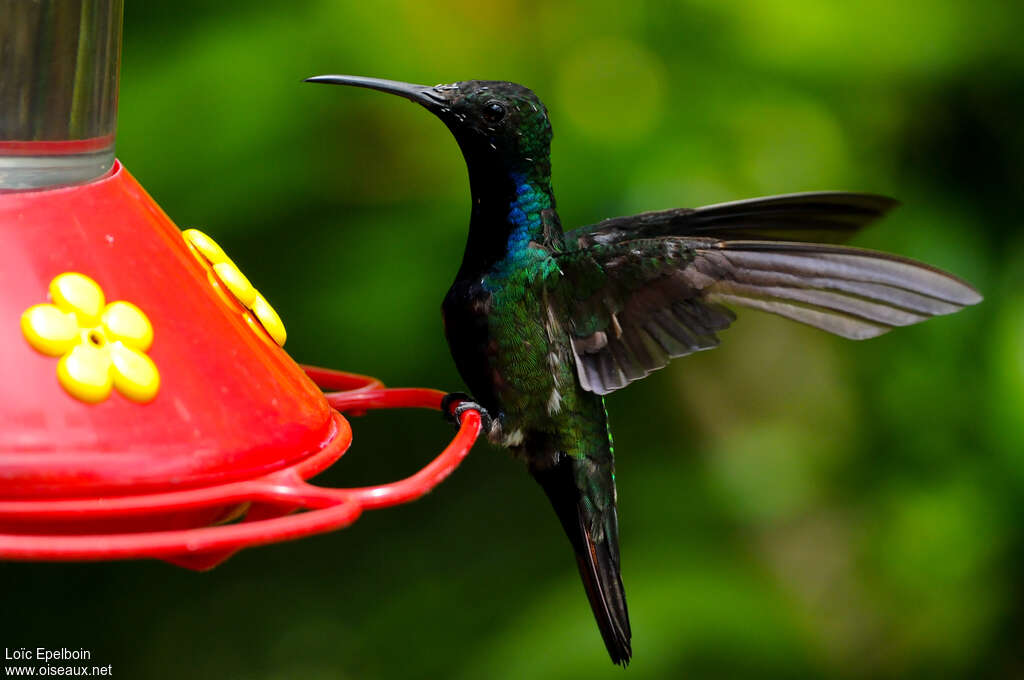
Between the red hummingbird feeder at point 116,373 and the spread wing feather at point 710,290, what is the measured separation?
59 centimetres

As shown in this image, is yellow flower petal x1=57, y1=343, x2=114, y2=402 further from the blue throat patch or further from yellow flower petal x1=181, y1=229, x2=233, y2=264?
the blue throat patch

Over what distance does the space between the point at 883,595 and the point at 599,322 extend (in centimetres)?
158

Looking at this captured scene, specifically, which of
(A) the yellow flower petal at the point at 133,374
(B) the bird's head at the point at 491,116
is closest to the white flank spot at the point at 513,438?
(B) the bird's head at the point at 491,116

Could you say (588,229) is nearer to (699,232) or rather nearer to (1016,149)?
(699,232)

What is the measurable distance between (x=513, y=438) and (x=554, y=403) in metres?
0.13

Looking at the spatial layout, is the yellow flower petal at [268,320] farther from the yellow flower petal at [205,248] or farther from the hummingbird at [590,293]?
the hummingbird at [590,293]

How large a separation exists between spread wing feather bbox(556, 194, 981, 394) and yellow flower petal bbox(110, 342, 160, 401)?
1.15 m

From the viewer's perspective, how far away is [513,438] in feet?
9.96

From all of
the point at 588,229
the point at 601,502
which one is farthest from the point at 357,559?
the point at 588,229

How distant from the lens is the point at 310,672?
14.3ft

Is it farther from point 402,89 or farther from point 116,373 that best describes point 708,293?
point 116,373

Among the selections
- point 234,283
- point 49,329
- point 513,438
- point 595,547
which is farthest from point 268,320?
point 595,547

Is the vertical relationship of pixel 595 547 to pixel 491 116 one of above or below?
below

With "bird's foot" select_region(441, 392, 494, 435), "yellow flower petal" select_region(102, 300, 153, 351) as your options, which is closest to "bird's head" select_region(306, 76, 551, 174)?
"bird's foot" select_region(441, 392, 494, 435)
